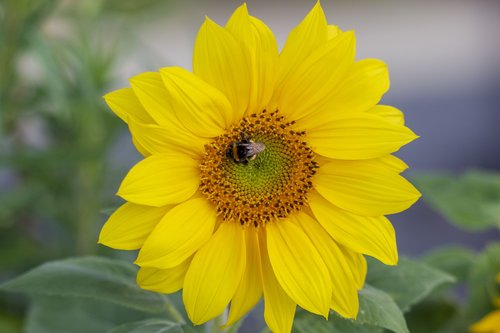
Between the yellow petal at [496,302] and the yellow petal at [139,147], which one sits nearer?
the yellow petal at [139,147]

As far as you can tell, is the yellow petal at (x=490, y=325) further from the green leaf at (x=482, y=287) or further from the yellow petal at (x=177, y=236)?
the yellow petal at (x=177, y=236)

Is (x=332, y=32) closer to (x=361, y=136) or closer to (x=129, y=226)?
(x=361, y=136)

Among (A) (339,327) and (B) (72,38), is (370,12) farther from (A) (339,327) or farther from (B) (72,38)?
(A) (339,327)

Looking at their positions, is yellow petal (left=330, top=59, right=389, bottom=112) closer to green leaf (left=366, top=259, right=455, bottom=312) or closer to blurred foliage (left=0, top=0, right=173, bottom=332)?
green leaf (left=366, top=259, right=455, bottom=312)

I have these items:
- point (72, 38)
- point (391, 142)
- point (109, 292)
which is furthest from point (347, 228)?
point (72, 38)

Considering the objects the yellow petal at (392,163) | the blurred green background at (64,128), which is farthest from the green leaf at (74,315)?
the yellow petal at (392,163)

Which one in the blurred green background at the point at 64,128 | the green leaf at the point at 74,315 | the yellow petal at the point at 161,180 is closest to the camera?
the yellow petal at the point at 161,180

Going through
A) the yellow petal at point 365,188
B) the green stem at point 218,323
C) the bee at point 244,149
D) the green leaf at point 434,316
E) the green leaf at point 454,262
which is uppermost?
the bee at point 244,149
